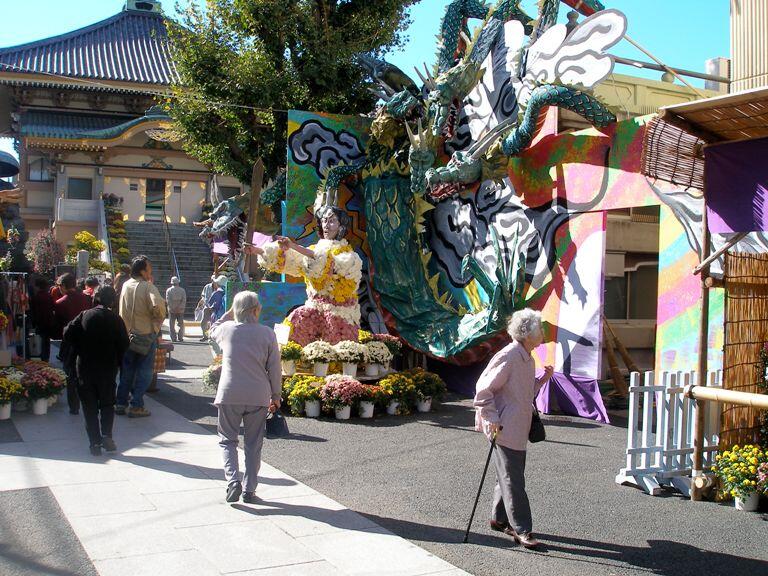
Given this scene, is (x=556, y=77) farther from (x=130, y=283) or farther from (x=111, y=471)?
(x=111, y=471)

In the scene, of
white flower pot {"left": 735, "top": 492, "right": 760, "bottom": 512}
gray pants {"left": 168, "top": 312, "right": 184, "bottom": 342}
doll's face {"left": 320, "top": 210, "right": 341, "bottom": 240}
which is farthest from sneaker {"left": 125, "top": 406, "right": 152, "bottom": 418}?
gray pants {"left": 168, "top": 312, "right": 184, "bottom": 342}

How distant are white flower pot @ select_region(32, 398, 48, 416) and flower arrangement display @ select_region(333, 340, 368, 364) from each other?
11.7 feet

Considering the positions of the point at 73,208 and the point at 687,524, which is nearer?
the point at 687,524

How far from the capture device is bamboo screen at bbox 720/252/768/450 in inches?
254

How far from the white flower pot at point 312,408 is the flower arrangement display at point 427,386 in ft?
4.32

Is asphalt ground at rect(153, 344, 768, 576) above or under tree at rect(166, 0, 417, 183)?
under

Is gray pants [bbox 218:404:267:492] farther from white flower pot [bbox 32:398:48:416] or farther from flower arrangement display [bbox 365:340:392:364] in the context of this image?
flower arrangement display [bbox 365:340:392:364]

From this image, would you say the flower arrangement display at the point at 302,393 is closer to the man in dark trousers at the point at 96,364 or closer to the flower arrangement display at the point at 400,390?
the flower arrangement display at the point at 400,390

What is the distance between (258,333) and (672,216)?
203 inches

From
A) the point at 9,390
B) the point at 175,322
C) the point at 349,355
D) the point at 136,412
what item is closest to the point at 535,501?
the point at 349,355

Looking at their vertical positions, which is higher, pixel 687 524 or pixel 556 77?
pixel 556 77

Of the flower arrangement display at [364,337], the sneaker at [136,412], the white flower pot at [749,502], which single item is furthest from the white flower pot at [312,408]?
the white flower pot at [749,502]

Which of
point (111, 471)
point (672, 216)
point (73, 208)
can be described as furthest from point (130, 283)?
point (73, 208)

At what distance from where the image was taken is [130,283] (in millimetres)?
9797
